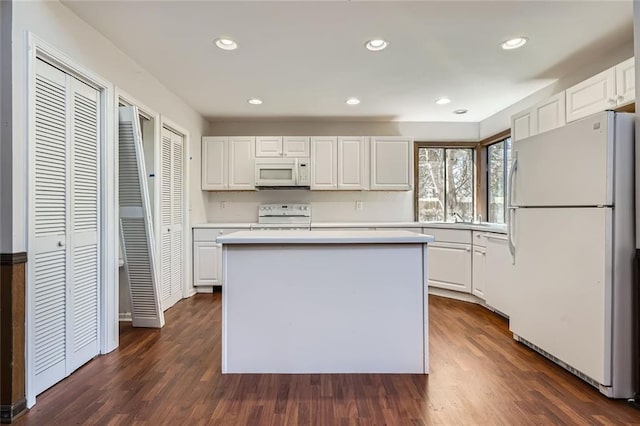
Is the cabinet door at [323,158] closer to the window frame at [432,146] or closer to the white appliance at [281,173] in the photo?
the white appliance at [281,173]

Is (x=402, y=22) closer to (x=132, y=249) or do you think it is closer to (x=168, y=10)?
(x=168, y=10)

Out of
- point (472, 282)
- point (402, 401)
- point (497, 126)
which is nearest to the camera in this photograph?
point (402, 401)

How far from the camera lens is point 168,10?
7.06 ft

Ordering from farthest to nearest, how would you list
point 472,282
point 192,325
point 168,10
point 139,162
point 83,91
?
point 472,282 → point 192,325 → point 139,162 → point 83,91 → point 168,10

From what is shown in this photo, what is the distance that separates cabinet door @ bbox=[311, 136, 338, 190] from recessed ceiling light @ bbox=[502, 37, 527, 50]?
93.9 inches

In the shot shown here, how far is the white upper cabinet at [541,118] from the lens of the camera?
2857 millimetres

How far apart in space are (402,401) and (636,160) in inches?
74.1

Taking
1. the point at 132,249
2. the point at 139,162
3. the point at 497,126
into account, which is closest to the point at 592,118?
the point at 497,126

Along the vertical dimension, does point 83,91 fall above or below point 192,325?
above

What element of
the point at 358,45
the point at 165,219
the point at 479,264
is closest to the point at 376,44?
the point at 358,45

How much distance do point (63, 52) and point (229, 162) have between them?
8.51 ft

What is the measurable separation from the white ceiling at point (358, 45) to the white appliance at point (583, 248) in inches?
30.9

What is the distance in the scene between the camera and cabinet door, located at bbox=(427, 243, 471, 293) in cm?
393

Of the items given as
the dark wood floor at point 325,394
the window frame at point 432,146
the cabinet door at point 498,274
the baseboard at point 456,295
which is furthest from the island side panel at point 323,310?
the window frame at point 432,146
